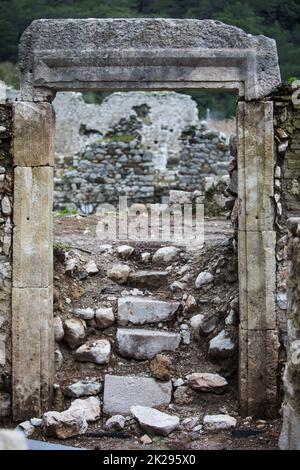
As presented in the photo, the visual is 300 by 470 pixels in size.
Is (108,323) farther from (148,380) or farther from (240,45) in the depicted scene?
(240,45)

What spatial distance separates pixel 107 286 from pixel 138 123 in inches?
286

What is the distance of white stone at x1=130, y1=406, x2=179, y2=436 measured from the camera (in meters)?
4.57

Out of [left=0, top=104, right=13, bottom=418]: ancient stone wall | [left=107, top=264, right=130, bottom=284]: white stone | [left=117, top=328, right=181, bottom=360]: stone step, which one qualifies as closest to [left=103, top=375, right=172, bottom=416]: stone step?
[left=117, top=328, right=181, bottom=360]: stone step

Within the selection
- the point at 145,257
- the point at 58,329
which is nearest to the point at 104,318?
the point at 58,329

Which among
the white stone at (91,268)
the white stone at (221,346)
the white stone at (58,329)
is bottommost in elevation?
the white stone at (221,346)

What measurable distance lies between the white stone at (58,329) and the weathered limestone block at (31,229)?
0.52 metres

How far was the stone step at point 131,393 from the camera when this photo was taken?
16.3ft

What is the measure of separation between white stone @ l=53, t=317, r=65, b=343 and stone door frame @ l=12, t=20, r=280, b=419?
36 cm

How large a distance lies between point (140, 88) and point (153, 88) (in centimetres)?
11

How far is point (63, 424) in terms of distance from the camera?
15.0 feet

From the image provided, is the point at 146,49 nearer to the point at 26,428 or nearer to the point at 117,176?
the point at 26,428

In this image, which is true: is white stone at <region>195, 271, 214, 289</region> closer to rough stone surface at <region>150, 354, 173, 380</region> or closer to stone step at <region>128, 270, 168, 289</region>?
stone step at <region>128, 270, 168, 289</region>

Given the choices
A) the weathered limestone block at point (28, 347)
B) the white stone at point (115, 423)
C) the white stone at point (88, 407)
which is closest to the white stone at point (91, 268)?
the weathered limestone block at point (28, 347)

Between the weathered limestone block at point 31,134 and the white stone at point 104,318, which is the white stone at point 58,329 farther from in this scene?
the weathered limestone block at point 31,134
